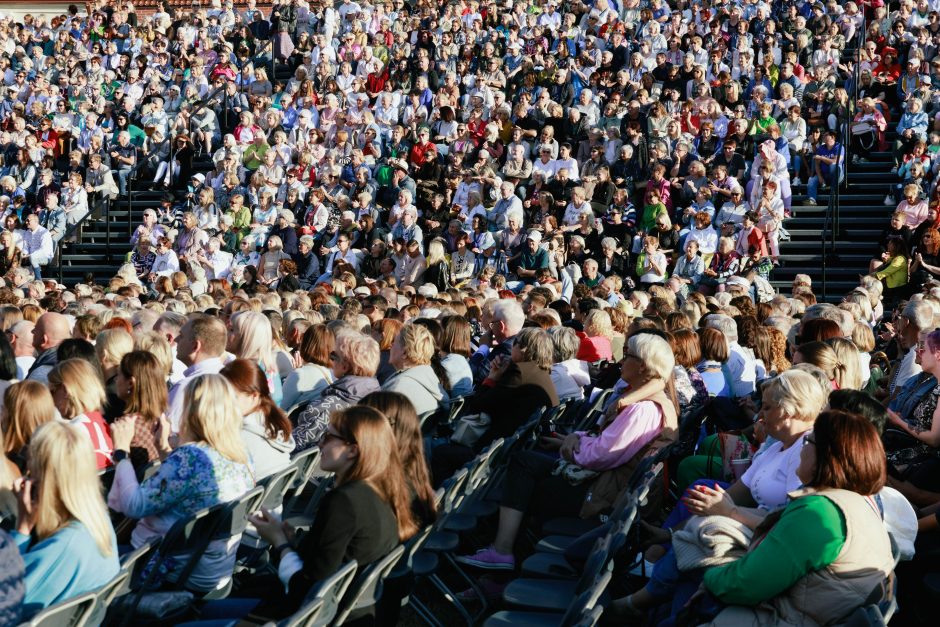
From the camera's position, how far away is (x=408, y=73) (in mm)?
21062

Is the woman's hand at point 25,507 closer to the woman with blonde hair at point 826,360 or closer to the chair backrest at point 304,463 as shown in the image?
the chair backrest at point 304,463

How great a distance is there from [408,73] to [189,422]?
55.9 feet

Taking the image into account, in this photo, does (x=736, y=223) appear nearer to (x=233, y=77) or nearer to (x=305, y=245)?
(x=305, y=245)

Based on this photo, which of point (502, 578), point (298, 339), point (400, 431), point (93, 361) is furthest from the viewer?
point (298, 339)

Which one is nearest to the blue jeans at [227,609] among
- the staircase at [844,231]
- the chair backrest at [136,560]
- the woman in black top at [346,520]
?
the woman in black top at [346,520]

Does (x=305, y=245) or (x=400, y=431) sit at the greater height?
(x=400, y=431)

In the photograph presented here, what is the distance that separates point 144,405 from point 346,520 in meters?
1.91

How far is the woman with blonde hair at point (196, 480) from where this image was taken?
4.65 meters

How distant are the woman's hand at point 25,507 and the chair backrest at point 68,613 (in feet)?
1.21

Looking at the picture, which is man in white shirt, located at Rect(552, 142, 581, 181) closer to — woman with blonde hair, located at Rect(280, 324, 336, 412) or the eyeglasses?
woman with blonde hair, located at Rect(280, 324, 336, 412)

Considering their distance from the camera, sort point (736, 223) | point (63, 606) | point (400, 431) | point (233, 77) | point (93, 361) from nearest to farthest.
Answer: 1. point (63, 606)
2. point (400, 431)
3. point (93, 361)
4. point (736, 223)
5. point (233, 77)

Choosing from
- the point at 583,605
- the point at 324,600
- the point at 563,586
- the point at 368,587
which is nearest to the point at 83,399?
the point at 368,587

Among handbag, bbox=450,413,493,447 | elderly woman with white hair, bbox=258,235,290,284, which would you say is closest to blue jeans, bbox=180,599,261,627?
handbag, bbox=450,413,493,447

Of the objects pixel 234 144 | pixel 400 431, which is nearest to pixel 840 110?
pixel 234 144
